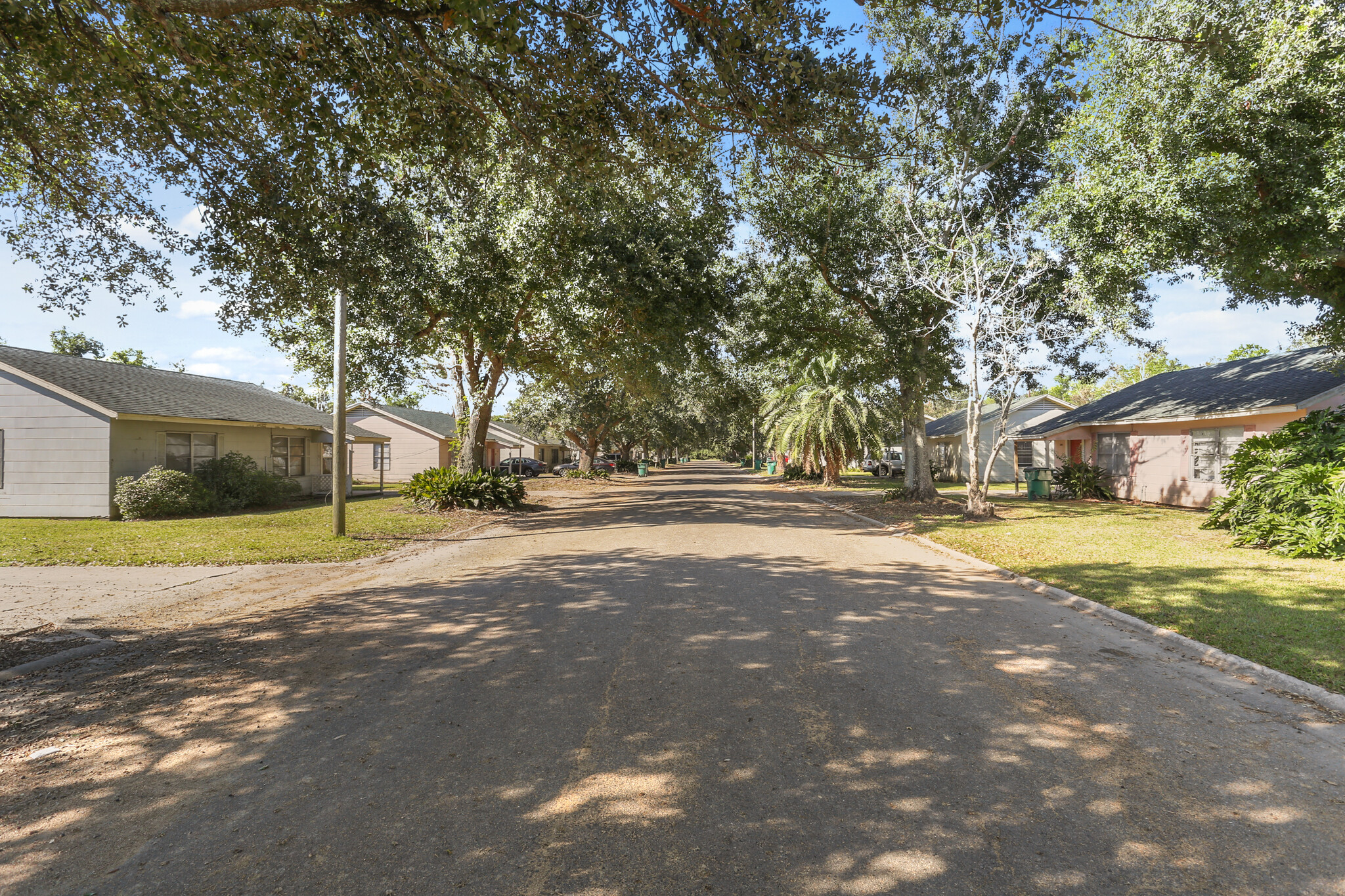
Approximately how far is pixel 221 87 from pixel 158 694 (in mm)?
6575

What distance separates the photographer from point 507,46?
6.25 meters

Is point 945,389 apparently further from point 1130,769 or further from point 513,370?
point 1130,769

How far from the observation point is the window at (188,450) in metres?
19.6

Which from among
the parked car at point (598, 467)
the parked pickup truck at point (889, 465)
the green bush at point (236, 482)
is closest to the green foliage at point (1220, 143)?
the green bush at point (236, 482)

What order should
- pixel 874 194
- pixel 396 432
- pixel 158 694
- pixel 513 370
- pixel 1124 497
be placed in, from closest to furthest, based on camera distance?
pixel 158 694 → pixel 874 194 → pixel 513 370 → pixel 1124 497 → pixel 396 432

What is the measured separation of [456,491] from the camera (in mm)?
19391

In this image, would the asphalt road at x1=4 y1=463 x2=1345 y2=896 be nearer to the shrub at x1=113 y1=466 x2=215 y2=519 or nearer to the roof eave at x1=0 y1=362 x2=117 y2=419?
the shrub at x1=113 y1=466 x2=215 y2=519

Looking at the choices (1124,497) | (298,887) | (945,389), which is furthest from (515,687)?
(1124,497)

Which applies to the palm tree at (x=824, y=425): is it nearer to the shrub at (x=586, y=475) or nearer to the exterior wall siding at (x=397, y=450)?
the shrub at (x=586, y=475)

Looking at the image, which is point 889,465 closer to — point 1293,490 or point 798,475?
point 798,475

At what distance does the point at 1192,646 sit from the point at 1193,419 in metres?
17.7

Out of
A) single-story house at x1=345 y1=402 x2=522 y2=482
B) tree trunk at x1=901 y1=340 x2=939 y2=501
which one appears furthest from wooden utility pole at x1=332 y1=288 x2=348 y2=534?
single-story house at x1=345 y1=402 x2=522 y2=482

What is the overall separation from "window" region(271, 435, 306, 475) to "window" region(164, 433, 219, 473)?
2.98m

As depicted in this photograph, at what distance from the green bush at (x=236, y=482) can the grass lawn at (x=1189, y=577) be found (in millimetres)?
18846
